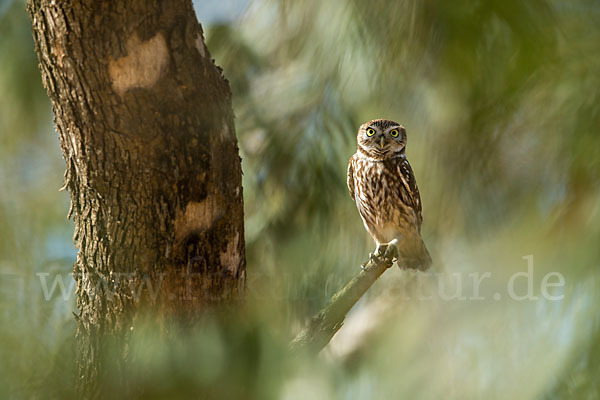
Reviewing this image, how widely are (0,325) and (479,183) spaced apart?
0.80 m

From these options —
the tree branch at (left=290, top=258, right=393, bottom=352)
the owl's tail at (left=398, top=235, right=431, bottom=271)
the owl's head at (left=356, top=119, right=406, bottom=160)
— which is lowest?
the tree branch at (left=290, top=258, right=393, bottom=352)

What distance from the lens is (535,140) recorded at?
98 centimetres

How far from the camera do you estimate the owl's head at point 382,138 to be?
1442mm

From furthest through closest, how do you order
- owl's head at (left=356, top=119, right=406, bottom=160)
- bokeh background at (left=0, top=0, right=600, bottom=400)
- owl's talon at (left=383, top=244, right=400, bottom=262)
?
1. owl's talon at (left=383, top=244, right=400, bottom=262)
2. owl's head at (left=356, top=119, right=406, bottom=160)
3. bokeh background at (left=0, top=0, right=600, bottom=400)

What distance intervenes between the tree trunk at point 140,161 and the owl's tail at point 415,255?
1.49ft

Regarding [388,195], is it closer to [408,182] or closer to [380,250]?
[408,182]

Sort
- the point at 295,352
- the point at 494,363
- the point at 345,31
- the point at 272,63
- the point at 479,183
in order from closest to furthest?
the point at 494,363 < the point at 295,352 < the point at 479,183 < the point at 345,31 < the point at 272,63

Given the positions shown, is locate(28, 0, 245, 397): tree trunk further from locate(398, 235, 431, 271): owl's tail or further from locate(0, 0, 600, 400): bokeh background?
locate(398, 235, 431, 271): owl's tail

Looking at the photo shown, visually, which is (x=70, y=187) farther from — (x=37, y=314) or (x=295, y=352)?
(x=295, y=352)

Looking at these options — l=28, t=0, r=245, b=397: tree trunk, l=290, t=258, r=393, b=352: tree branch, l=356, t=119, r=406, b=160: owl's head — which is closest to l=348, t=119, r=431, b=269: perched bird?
l=356, t=119, r=406, b=160: owl's head

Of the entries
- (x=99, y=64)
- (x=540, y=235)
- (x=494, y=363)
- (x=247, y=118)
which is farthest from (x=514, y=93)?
(x=247, y=118)

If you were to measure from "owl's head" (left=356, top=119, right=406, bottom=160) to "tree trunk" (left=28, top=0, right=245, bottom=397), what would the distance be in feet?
1.18

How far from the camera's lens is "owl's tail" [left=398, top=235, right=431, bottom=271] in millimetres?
1529

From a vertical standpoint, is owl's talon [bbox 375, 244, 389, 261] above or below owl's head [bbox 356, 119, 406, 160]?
below
